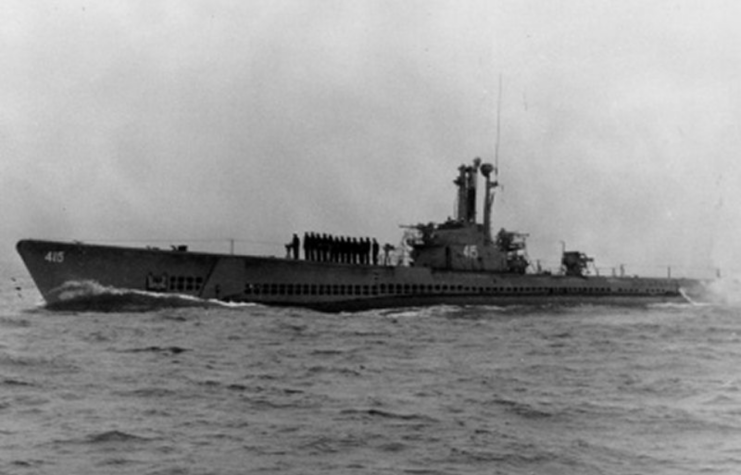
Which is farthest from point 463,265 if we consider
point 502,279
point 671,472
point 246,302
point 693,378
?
point 671,472

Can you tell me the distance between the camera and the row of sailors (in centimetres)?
3547

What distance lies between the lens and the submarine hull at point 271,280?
2938 centimetres

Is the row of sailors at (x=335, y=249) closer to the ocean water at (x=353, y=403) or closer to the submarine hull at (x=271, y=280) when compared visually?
the submarine hull at (x=271, y=280)

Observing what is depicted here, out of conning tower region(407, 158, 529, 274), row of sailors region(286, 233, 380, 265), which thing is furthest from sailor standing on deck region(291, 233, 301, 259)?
conning tower region(407, 158, 529, 274)

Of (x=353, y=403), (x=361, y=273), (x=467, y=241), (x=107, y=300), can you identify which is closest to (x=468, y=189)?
(x=467, y=241)

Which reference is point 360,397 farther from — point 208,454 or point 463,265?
point 463,265

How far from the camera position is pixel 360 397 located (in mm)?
12672

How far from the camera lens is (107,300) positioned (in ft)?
95.3

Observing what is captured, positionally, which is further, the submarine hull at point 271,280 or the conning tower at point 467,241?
the conning tower at point 467,241

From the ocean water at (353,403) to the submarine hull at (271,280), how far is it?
6738 millimetres

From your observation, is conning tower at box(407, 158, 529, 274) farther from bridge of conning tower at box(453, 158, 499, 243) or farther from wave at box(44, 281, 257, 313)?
wave at box(44, 281, 257, 313)

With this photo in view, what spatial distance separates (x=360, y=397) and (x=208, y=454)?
394 cm

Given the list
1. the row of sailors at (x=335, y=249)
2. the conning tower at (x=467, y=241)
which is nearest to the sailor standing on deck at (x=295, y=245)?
the row of sailors at (x=335, y=249)

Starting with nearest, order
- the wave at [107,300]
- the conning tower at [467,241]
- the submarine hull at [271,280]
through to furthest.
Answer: the wave at [107,300]
the submarine hull at [271,280]
the conning tower at [467,241]
